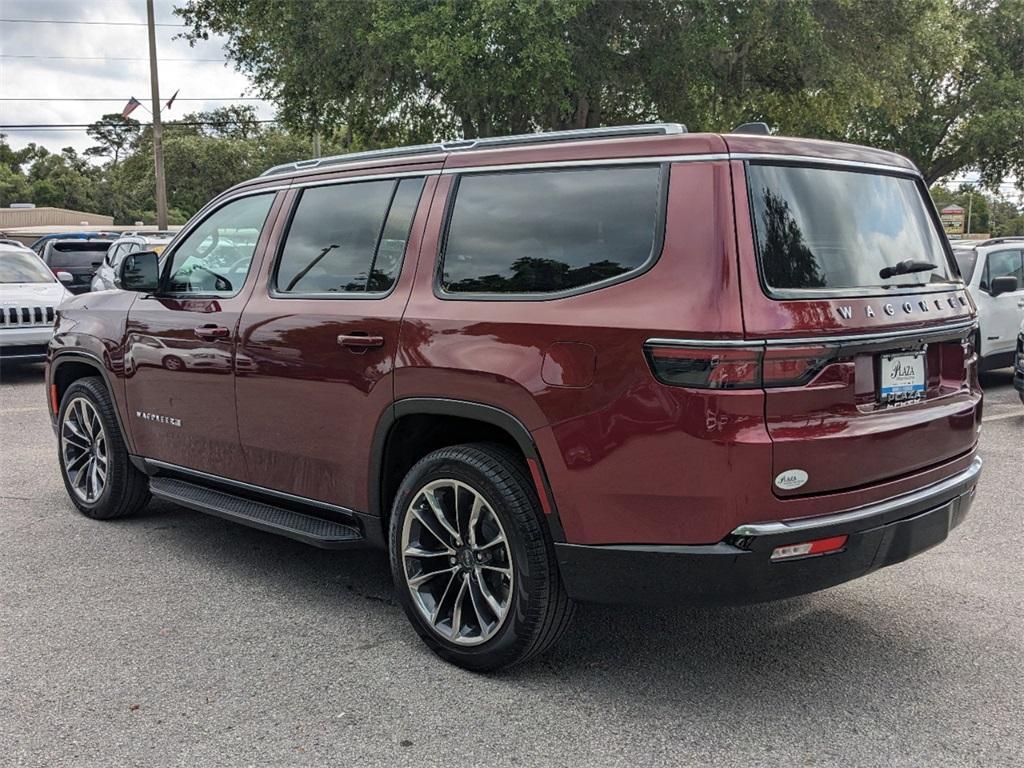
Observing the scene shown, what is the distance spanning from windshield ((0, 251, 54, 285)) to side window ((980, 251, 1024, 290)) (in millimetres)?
11200

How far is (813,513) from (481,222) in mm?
1605

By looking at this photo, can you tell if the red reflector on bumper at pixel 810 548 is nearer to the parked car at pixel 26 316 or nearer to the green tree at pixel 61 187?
the parked car at pixel 26 316

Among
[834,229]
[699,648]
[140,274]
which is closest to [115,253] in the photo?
[140,274]

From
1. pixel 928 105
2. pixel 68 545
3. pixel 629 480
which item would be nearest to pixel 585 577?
pixel 629 480

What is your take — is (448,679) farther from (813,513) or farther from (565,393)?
(813,513)

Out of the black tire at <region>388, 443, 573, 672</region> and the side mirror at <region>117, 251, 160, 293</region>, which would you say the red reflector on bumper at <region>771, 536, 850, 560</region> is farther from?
the side mirror at <region>117, 251, 160, 293</region>

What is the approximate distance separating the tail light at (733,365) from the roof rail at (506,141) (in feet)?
2.59

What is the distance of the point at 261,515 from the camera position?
4441 millimetres

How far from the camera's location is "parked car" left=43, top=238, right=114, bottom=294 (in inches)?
685

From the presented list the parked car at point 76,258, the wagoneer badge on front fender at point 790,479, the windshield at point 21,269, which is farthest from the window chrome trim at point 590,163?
the parked car at point 76,258

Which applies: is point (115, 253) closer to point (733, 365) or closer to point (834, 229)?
point (834, 229)

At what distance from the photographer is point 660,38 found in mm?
18891

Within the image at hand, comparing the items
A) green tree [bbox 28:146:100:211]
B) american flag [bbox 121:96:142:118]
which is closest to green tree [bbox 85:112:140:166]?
green tree [bbox 28:146:100:211]

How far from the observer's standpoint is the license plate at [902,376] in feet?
10.7
